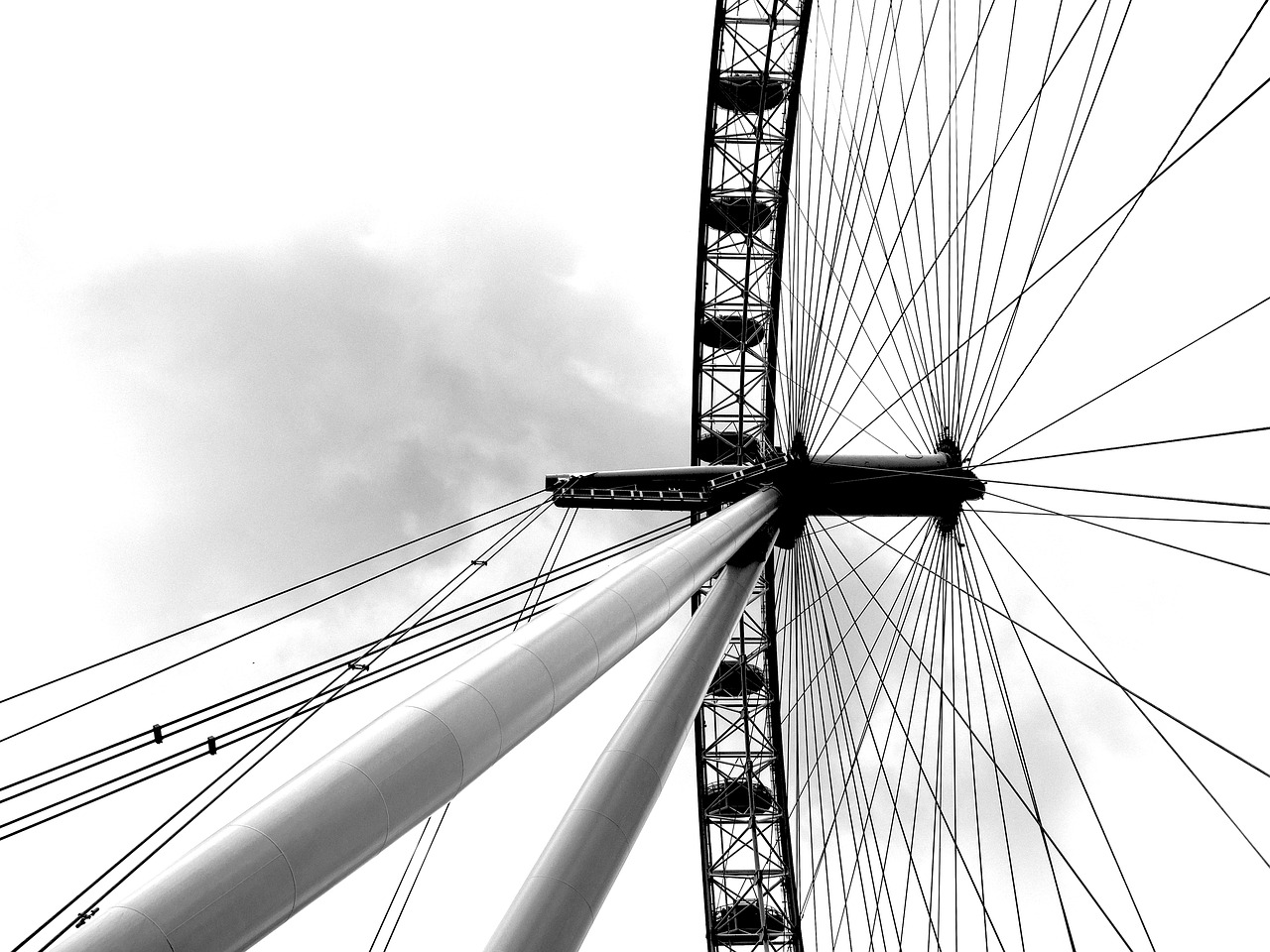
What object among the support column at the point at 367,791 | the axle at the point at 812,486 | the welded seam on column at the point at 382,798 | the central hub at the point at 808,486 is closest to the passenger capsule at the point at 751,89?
the central hub at the point at 808,486

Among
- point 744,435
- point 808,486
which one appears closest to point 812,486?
point 808,486

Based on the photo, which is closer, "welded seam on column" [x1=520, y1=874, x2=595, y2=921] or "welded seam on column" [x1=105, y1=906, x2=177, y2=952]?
"welded seam on column" [x1=105, y1=906, x2=177, y2=952]

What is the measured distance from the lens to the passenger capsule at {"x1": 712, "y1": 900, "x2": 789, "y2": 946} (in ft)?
87.5

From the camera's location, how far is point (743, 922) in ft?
88.1

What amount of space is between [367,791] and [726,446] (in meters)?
22.6

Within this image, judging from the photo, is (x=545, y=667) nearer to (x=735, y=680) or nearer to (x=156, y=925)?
(x=156, y=925)

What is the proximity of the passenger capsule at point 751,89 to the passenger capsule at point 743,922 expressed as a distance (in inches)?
951

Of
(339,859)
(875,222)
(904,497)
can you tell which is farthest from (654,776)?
(875,222)

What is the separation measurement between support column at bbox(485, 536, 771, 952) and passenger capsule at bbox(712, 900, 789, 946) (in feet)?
58.0

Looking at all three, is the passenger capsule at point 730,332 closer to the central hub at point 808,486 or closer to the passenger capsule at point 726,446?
the passenger capsule at point 726,446

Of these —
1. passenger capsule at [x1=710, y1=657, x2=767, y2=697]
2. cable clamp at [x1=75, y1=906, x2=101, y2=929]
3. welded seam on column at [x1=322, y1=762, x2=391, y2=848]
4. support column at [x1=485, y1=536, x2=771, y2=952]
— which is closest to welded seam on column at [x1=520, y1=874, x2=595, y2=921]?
support column at [x1=485, y1=536, x2=771, y2=952]

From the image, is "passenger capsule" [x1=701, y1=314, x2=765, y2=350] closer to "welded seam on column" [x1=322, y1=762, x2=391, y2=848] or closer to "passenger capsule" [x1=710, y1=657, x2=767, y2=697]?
"passenger capsule" [x1=710, y1=657, x2=767, y2=697]

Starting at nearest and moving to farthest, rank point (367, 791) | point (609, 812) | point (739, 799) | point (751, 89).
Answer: point (367, 791) < point (609, 812) < point (751, 89) < point (739, 799)

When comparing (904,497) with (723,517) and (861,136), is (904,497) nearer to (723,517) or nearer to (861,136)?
(723,517)
